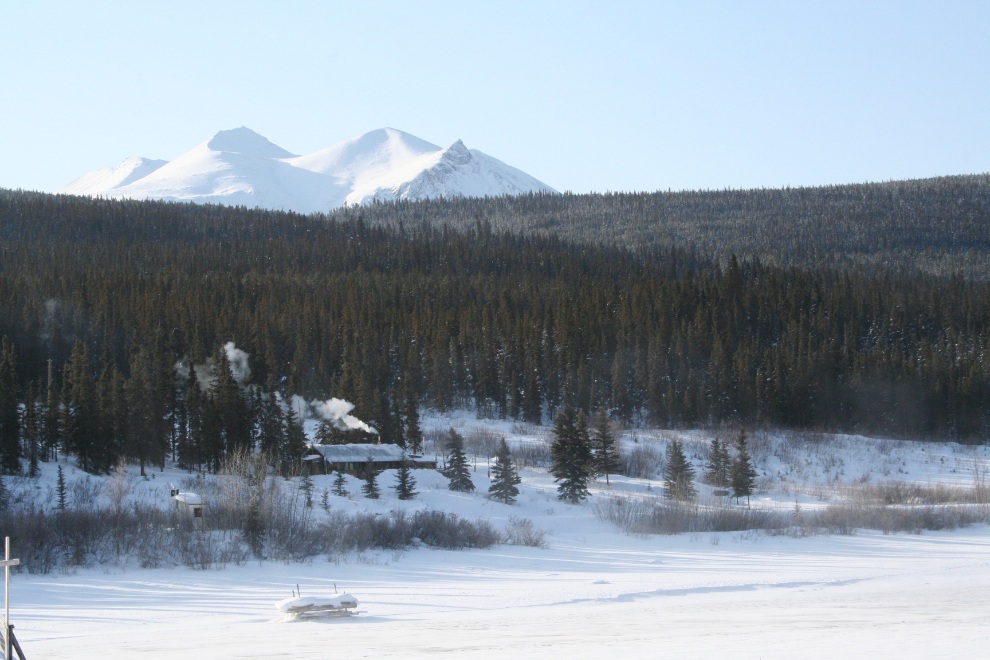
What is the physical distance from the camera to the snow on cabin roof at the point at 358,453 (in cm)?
5284

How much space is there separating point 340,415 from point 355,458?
11777 millimetres

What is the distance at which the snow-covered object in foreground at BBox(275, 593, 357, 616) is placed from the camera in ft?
65.5

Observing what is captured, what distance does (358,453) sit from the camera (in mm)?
54000

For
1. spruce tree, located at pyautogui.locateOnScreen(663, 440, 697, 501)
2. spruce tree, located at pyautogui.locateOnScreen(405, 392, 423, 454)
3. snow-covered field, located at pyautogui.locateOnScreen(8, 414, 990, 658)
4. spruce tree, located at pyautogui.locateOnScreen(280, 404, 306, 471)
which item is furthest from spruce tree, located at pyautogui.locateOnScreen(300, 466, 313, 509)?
spruce tree, located at pyautogui.locateOnScreen(405, 392, 423, 454)

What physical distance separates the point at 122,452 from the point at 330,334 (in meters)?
36.0

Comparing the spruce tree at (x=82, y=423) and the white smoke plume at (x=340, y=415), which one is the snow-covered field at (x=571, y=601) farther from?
the spruce tree at (x=82, y=423)

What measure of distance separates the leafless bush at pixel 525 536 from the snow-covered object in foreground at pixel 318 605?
1429 centimetres

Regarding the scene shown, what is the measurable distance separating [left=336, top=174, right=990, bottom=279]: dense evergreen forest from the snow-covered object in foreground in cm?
13593

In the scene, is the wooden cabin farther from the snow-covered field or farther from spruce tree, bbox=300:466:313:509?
the snow-covered field

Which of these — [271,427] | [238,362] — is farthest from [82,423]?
[238,362]

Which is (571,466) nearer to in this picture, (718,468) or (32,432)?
(718,468)

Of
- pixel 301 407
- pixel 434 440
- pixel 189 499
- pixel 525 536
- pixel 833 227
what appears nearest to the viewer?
pixel 525 536

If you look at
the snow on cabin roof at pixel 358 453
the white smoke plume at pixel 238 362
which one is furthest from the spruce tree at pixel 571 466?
the white smoke plume at pixel 238 362

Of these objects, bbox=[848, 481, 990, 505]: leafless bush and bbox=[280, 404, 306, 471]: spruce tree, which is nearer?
bbox=[848, 481, 990, 505]: leafless bush
